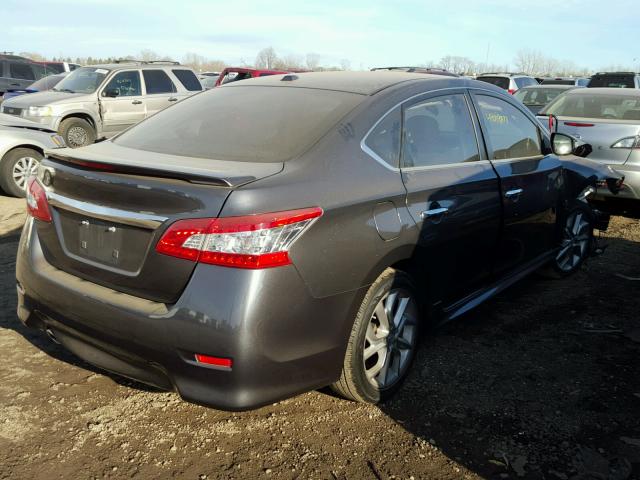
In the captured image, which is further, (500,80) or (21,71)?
(21,71)

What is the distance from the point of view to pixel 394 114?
317 centimetres

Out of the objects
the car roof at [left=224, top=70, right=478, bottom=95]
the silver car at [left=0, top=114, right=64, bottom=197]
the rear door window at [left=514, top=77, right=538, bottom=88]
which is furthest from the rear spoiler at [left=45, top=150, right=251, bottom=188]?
the rear door window at [left=514, top=77, right=538, bottom=88]

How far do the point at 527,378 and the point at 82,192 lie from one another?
263cm

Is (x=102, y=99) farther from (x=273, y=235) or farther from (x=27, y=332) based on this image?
(x=273, y=235)

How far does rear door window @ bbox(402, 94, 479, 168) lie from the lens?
3.24 meters

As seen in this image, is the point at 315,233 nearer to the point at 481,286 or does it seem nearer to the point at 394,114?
the point at 394,114

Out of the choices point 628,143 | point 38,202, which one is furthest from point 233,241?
point 628,143

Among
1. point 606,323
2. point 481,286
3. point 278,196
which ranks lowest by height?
point 606,323

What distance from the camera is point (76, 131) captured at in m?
11.8

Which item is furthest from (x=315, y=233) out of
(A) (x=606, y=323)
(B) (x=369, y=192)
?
(A) (x=606, y=323)

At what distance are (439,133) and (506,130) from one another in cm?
90

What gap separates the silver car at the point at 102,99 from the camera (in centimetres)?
1143

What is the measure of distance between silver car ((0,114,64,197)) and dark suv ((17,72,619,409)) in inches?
193

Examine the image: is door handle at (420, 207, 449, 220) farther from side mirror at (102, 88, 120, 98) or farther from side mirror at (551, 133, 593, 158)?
side mirror at (102, 88, 120, 98)
